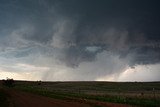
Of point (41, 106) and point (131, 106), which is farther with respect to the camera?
point (131, 106)

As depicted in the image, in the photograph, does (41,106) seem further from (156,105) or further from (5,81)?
(5,81)

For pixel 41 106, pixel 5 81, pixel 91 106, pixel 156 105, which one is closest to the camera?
pixel 41 106

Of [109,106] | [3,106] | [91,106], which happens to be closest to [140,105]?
[109,106]

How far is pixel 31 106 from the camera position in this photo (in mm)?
28250

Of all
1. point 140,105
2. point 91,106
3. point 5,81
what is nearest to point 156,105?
point 140,105

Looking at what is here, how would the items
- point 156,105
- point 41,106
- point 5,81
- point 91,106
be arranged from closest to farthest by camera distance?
1. point 41,106
2. point 91,106
3. point 156,105
4. point 5,81

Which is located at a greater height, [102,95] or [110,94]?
[110,94]

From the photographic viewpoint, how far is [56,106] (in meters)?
28.6

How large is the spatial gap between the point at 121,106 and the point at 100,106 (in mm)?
2594

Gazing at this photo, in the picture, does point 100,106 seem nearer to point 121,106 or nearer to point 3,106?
point 121,106

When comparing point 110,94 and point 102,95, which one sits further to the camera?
point 110,94

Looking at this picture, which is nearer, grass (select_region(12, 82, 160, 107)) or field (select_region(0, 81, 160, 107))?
field (select_region(0, 81, 160, 107))

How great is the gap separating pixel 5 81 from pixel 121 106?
89.9 metres

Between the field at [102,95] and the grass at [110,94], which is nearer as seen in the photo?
the field at [102,95]
